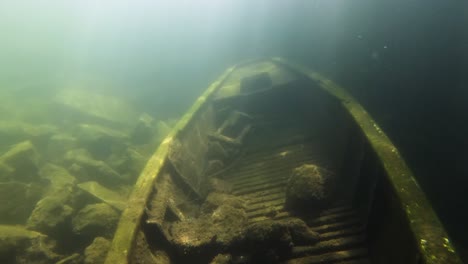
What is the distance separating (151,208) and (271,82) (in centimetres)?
613

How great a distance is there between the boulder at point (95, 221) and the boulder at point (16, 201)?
6.11ft

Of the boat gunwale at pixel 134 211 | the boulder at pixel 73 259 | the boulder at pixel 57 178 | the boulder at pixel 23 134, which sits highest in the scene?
the boat gunwale at pixel 134 211

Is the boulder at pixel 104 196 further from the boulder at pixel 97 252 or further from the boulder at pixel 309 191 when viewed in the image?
the boulder at pixel 309 191

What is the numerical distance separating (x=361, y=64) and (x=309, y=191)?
7.83 m

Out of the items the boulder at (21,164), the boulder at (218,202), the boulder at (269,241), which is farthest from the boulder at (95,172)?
the boulder at (269,241)

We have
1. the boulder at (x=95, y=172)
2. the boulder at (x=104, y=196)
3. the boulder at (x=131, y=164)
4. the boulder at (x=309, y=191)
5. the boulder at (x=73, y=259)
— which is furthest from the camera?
the boulder at (x=131, y=164)

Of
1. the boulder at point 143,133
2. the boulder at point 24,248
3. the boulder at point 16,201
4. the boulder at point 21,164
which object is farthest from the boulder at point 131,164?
the boulder at point 24,248

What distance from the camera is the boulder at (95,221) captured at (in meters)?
5.58

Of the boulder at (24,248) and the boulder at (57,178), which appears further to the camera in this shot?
the boulder at (57,178)

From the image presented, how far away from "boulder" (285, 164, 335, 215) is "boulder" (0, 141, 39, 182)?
685cm

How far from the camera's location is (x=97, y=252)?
4844 mm

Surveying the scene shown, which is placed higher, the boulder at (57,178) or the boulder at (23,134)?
the boulder at (23,134)

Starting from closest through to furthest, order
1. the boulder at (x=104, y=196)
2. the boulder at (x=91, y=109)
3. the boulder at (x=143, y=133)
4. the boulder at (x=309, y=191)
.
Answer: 1. the boulder at (x=309, y=191)
2. the boulder at (x=104, y=196)
3. the boulder at (x=143, y=133)
4. the boulder at (x=91, y=109)

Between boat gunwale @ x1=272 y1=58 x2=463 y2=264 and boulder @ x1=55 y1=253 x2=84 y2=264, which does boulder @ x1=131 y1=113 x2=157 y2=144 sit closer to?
boulder @ x1=55 y1=253 x2=84 y2=264
